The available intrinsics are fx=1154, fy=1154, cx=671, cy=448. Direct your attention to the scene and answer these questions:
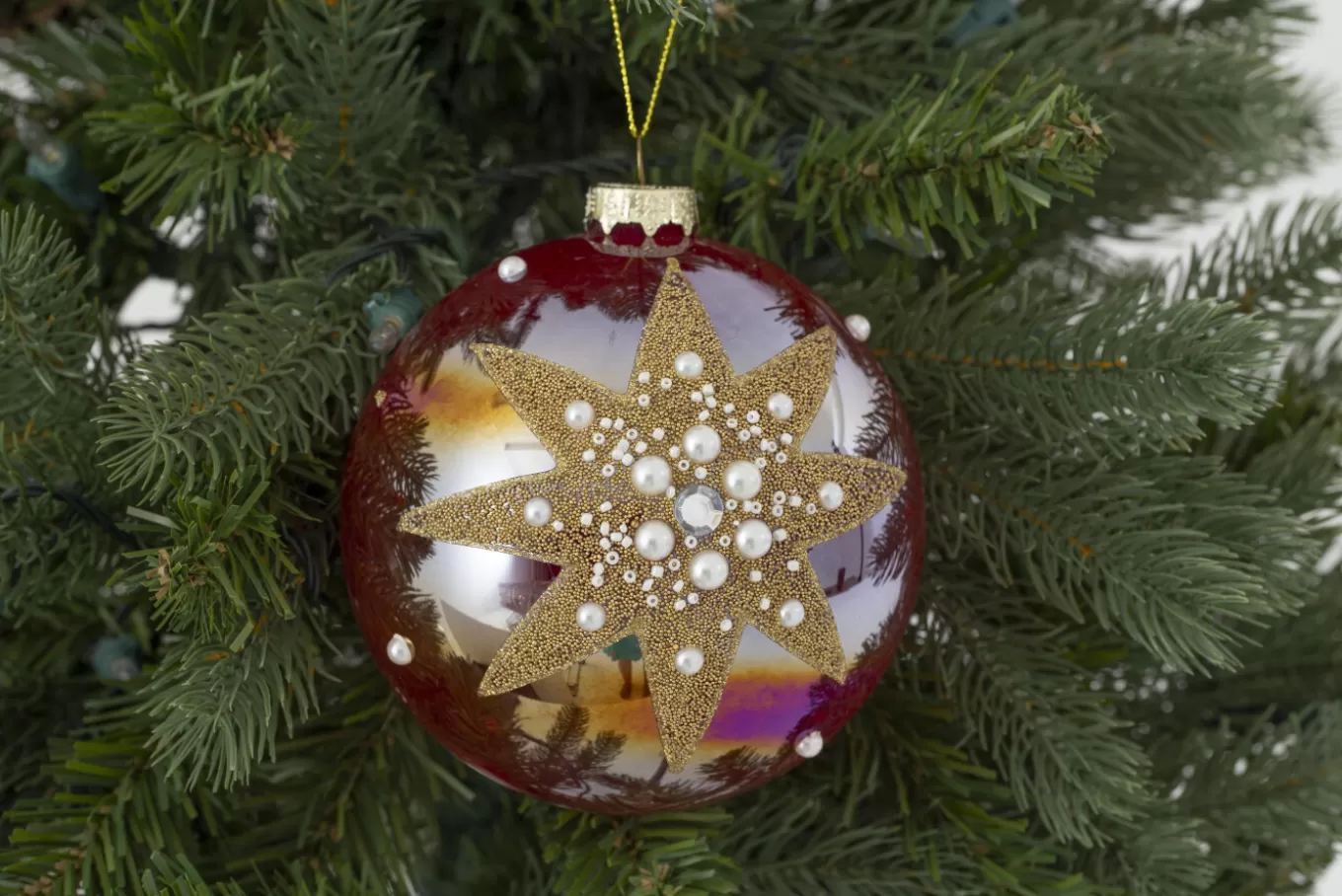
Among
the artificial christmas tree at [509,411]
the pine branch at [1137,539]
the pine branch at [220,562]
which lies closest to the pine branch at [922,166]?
the artificial christmas tree at [509,411]

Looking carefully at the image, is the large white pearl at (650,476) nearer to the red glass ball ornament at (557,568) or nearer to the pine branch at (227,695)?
the red glass ball ornament at (557,568)

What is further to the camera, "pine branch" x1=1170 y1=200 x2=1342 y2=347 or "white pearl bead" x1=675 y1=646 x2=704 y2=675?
"pine branch" x1=1170 y1=200 x2=1342 y2=347

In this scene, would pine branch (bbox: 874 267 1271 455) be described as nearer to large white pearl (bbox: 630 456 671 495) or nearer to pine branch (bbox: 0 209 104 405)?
large white pearl (bbox: 630 456 671 495)

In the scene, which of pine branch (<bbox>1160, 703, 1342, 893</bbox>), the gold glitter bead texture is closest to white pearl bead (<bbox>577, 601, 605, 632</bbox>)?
the gold glitter bead texture

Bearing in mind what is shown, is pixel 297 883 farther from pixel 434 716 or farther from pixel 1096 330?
pixel 1096 330

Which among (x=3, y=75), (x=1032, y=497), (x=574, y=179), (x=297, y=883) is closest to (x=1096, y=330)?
(x=1032, y=497)
